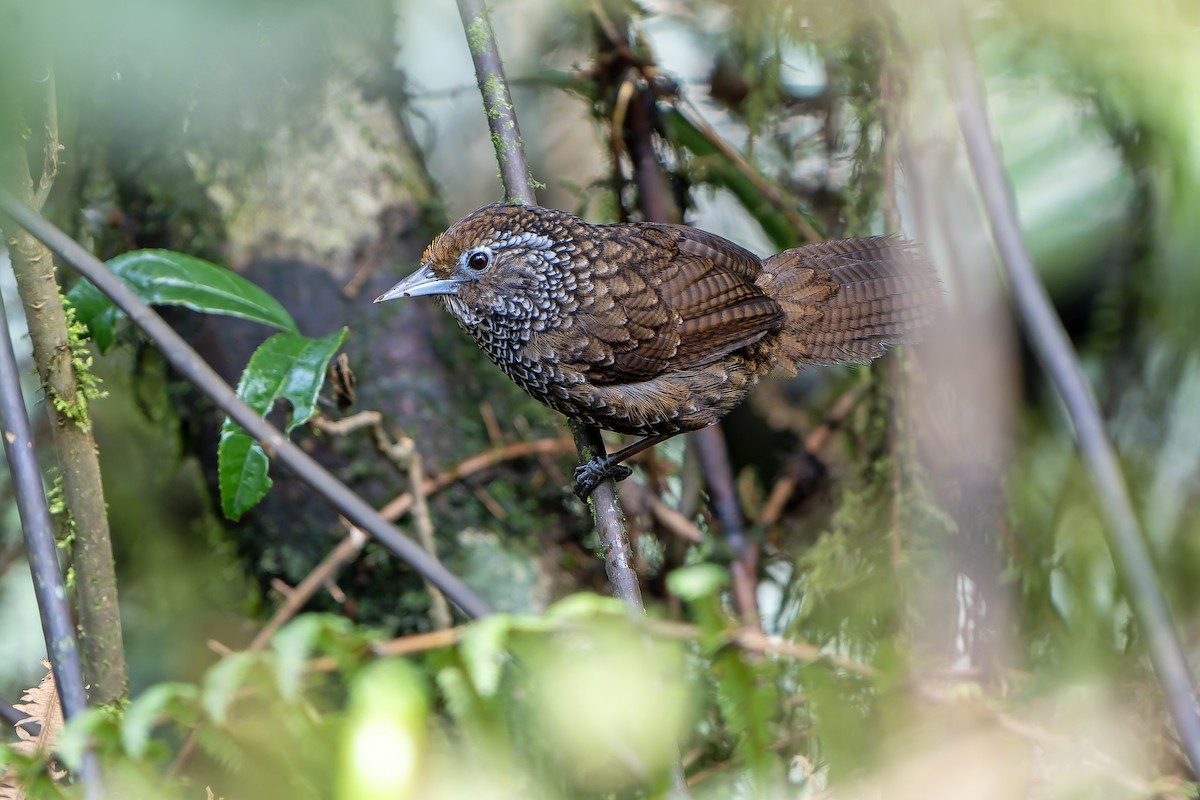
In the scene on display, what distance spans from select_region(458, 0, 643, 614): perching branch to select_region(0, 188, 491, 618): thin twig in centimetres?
67

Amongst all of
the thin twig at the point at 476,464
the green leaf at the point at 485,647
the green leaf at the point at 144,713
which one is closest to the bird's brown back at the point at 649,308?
the thin twig at the point at 476,464

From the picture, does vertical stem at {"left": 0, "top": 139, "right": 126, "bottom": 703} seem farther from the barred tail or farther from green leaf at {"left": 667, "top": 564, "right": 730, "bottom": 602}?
the barred tail

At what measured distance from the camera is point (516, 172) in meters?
2.62

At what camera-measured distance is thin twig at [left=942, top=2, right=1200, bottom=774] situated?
4.70ft

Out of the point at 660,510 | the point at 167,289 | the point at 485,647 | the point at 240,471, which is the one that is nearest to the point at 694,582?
the point at 485,647

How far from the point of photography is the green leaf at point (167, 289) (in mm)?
2441

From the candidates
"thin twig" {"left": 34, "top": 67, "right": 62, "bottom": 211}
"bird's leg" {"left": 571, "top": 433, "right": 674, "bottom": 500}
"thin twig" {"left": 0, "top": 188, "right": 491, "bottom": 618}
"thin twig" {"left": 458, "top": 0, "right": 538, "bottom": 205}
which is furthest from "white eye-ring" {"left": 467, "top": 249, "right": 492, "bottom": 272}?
"thin twig" {"left": 0, "top": 188, "right": 491, "bottom": 618}

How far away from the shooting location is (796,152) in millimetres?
4000

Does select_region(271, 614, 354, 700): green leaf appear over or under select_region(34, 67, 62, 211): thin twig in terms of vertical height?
under

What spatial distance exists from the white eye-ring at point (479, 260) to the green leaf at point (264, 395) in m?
0.45

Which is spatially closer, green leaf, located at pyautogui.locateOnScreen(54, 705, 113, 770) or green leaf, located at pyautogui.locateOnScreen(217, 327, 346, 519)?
green leaf, located at pyautogui.locateOnScreen(54, 705, 113, 770)

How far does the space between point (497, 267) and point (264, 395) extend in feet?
2.37

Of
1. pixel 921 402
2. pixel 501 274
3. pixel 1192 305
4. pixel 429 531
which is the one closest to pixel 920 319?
pixel 921 402

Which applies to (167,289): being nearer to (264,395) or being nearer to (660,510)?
(264,395)
